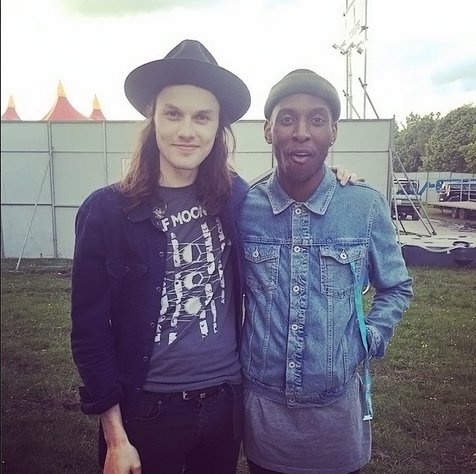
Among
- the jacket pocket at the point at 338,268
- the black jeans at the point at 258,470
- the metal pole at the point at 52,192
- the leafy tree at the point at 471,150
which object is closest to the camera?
the jacket pocket at the point at 338,268

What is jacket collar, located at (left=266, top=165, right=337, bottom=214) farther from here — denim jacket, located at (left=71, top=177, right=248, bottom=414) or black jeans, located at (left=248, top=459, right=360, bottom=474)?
black jeans, located at (left=248, top=459, right=360, bottom=474)

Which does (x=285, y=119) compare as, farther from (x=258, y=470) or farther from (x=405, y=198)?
(x=258, y=470)

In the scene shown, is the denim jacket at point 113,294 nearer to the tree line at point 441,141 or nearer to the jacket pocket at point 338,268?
the jacket pocket at point 338,268

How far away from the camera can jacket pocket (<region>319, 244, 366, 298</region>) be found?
1417mm

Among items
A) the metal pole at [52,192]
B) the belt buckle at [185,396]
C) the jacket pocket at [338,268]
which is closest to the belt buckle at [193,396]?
the belt buckle at [185,396]

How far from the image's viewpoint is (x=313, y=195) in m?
1.44

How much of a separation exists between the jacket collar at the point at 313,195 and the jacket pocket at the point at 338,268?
118 mm

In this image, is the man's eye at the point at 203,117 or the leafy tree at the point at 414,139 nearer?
the man's eye at the point at 203,117

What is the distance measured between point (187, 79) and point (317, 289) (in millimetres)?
677

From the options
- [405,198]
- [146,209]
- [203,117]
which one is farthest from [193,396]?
[405,198]

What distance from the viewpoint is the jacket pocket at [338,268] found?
142cm

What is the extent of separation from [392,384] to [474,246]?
2.16 feet

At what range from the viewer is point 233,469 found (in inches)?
60.9

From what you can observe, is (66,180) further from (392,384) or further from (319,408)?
(392,384)
